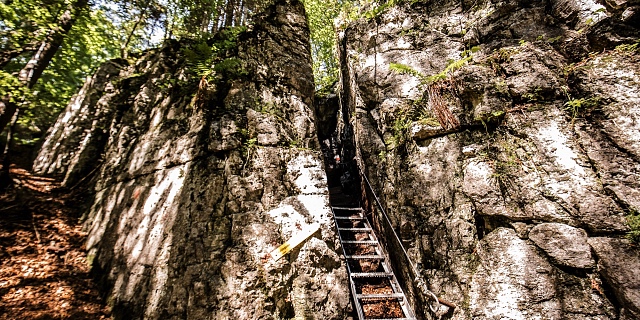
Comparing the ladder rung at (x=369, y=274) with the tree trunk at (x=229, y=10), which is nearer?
the ladder rung at (x=369, y=274)

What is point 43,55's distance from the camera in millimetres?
6559

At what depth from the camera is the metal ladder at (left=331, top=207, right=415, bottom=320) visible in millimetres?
4629

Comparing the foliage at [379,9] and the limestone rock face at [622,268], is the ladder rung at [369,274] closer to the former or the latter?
the limestone rock face at [622,268]

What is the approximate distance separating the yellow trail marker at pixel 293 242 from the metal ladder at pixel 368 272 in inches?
26.2

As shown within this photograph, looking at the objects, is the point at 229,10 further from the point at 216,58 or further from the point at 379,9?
the point at 379,9

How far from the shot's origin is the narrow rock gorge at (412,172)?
3787mm

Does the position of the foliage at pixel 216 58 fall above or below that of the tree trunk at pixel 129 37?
below

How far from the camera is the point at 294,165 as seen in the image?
5.43m

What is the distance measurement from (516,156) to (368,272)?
3.73 meters

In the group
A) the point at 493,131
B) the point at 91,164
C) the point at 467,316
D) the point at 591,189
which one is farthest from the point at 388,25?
the point at 91,164

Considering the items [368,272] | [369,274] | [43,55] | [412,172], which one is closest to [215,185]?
[369,274]

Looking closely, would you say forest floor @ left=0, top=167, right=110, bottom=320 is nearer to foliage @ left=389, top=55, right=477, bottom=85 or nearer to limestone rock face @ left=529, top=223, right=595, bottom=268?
limestone rock face @ left=529, top=223, right=595, bottom=268

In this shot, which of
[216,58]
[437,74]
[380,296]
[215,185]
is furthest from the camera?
[216,58]

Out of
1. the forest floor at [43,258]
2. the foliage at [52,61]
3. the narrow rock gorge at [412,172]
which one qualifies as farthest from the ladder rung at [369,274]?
the foliage at [52,61]
